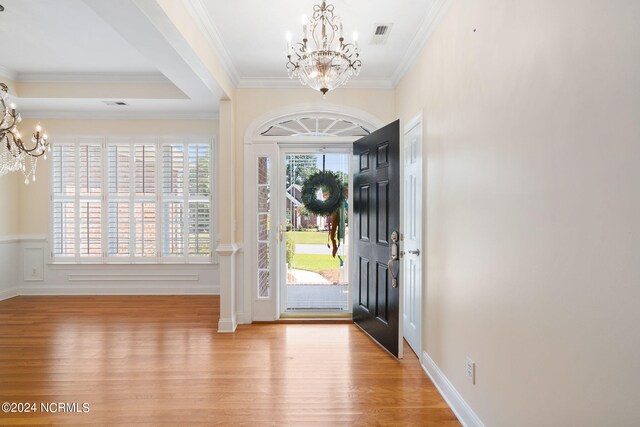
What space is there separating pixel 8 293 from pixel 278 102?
16.0 feet

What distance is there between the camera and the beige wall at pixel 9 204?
16.8 feet

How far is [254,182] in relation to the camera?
166 inches

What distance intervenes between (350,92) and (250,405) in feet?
11.1

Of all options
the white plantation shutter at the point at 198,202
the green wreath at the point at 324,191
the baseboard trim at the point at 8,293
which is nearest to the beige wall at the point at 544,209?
the green wreath at the point at 324,191

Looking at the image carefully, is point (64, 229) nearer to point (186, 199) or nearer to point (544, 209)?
point (186, 199)

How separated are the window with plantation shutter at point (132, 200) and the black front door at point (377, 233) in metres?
2.53

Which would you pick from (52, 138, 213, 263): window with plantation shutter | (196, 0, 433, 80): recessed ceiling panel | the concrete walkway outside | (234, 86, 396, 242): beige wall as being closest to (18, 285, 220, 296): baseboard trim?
(52, 138, 213, 263): window with plantation shutter

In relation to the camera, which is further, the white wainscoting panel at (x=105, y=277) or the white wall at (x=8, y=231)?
the white wainscoting panel at (x=105, y=277)

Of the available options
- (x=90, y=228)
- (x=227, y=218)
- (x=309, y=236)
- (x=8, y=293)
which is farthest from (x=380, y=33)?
(x=8, y=293)

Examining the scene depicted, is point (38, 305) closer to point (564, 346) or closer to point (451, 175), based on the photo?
point (451, 175)

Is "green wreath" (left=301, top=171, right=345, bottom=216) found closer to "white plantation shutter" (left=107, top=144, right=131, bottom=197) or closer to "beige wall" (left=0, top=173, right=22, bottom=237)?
"white plantation shutter" (left=107, top=144, right=131, bottom=197)

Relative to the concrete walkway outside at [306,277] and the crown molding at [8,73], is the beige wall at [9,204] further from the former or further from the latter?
the concrete walkway outside at [306,277]

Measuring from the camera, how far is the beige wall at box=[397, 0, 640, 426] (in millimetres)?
1077

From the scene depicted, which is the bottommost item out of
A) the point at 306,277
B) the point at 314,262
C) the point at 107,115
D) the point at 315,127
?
the point at 306,277
